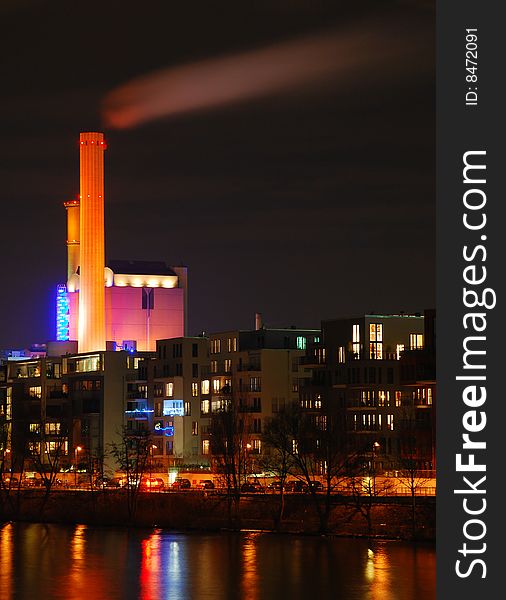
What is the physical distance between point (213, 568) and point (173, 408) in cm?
6799

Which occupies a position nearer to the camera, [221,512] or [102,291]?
[221,512]

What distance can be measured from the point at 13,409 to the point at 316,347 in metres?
50.3

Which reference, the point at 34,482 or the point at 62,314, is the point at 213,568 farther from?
the point at 62,314

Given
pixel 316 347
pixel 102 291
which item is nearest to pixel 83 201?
pixel 102 291

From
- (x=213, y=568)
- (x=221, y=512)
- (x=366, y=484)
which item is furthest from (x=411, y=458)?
(x=213, y=568)

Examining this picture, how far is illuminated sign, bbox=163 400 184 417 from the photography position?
13888 centimetres

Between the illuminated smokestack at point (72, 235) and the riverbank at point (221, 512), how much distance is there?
224 feet

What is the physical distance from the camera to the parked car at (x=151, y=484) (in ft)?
358

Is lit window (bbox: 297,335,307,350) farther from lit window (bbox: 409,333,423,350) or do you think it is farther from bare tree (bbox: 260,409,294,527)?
lit window (bbox: 409,333,423,350)

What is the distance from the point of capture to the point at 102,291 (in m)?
167

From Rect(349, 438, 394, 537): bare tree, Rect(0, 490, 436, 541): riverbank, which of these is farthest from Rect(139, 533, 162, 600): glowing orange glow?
Rect(349, 438, 394, 537): bare tree

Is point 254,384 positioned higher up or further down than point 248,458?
higher up

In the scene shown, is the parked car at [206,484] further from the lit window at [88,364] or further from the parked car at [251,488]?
the lit window at [88,364]

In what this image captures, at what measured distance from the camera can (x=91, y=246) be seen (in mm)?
167750
